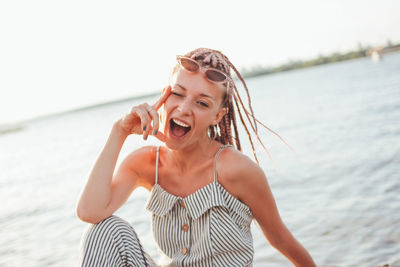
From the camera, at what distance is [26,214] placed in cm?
798

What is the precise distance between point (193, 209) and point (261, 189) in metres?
0.47

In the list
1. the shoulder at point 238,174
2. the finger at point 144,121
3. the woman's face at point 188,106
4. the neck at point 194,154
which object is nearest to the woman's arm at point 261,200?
the shoulder at point 238,174

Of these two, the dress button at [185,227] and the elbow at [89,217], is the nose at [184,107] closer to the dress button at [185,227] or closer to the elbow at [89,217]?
the dress button at [185,227]

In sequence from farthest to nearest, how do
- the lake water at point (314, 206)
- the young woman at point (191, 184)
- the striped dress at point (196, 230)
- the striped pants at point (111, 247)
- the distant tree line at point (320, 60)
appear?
the distant tree line at point (320, 60)
the lake water at point (314, 206)
the young woman at point (191, 184)
the striped dress at point (196, 230)
the striped pants at point (111, 247)

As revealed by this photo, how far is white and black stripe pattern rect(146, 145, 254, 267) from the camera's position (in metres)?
2.61

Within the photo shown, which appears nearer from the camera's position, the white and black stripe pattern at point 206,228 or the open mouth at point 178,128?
the white and black stripe pattern at point 206,228

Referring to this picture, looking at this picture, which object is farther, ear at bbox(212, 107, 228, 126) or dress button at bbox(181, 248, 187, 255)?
ear at bbox(212, 107, 228, 126)

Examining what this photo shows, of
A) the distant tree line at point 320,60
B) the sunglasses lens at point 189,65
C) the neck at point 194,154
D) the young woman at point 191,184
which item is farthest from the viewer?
the distant tree line at point 320,60

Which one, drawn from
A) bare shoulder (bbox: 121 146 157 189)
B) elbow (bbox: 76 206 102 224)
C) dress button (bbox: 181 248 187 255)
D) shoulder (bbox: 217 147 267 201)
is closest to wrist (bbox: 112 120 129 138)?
bare shoulder (bbox: 121 146 157 189)

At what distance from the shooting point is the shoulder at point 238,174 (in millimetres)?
2621

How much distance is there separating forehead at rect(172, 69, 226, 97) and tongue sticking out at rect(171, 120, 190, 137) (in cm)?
28

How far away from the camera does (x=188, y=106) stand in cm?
269

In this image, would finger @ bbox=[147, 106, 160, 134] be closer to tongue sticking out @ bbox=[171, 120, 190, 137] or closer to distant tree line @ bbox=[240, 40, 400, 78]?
tongue sticking out @ bbox=[171, 120, 190, 137]

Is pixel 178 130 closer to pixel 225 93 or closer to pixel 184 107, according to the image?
pixel 184 107
